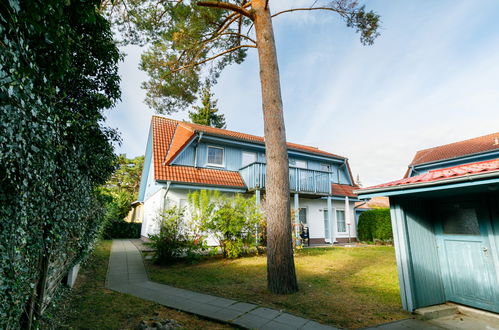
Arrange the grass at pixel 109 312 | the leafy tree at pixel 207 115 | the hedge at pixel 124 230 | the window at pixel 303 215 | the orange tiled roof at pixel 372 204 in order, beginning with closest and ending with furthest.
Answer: the grass at pixel 109 312
the window at pixel 303 215
the hedge at pixel 124 230
the orange tiled roof at pixel 372 204
the leafy tree at pixel 207 115

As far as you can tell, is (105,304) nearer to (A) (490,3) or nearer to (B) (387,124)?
(A) (490,3)

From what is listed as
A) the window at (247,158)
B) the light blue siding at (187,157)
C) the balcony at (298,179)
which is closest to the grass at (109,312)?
the light blue siding at (187,157)

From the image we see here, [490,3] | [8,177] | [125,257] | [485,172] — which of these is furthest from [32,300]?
[490,3]

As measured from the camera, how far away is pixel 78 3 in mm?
2031

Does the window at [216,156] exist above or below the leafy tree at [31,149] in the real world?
above

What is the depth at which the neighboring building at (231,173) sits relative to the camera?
12.5 meters

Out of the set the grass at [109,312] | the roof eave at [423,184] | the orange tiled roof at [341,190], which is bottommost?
the grass at [109,312]

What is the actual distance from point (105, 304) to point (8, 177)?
4050mm

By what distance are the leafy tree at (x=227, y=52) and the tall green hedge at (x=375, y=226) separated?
12570 mm

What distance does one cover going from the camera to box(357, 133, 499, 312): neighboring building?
4215 millimetres

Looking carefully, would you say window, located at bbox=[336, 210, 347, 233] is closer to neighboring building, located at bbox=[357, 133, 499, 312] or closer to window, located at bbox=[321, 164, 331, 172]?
window, located at bbox=[321, 164, 331, 172]

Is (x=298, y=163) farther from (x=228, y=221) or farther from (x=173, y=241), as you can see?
(x=173, y=241)

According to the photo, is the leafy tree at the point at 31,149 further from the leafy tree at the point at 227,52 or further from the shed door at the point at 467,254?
the shed door at the point at 467,254

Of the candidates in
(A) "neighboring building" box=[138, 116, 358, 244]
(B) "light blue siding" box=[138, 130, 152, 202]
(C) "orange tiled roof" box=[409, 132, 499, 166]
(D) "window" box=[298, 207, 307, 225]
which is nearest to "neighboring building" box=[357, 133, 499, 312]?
(A) "neighboring building" box=[138, 116, 358, 244]
